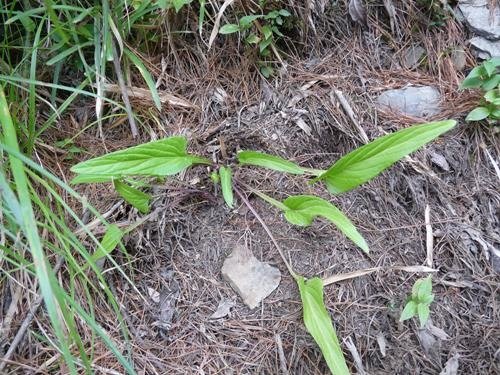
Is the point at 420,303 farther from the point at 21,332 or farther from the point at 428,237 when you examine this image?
the point at 21,332

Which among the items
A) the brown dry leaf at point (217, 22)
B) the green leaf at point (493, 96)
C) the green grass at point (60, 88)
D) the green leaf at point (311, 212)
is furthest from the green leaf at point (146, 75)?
the green leaf at point (493, 96)

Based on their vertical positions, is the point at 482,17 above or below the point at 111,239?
above

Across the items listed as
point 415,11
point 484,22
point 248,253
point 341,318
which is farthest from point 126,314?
point 484,22

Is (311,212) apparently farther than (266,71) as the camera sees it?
No

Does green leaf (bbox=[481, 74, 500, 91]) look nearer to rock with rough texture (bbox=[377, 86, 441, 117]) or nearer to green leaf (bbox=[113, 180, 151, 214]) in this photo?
rock with rough texture (bbox=[377, 86, 441, 117])

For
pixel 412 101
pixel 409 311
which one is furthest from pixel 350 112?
pixel 409 311

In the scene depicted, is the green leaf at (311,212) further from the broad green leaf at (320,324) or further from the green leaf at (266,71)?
the green leaf at (266,71)

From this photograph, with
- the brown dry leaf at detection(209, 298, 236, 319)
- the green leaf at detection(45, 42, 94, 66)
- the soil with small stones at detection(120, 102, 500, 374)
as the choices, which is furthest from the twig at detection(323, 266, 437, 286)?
the green leaf at detection(45, 42, 94, 66)

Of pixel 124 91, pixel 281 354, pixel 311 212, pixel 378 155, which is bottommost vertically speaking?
pixel 281 354
